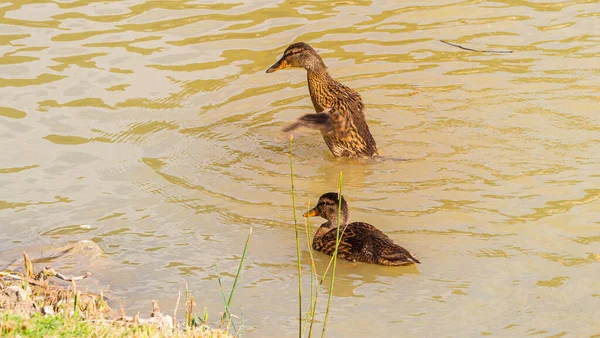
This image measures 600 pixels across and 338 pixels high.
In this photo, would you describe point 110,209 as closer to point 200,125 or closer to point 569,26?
point 200,125

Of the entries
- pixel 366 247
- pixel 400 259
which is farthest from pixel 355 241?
pixel 400 259

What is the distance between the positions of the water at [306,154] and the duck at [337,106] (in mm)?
184

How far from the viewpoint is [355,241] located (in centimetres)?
700

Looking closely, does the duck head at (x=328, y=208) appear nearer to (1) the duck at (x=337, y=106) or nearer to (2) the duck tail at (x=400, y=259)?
(2) the duck tail at (x=400, y=259)

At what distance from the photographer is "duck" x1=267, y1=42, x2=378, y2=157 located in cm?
899

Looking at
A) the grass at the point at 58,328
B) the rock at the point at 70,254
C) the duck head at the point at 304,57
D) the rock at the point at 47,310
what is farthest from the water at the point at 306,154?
the grass at the point at 58,328

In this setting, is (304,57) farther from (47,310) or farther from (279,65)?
(47,310)

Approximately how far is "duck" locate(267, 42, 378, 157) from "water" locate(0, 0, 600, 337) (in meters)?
0.18

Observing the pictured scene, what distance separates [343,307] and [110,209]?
8.06 ft

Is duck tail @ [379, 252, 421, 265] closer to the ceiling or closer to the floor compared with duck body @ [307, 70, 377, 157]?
closer to the floor

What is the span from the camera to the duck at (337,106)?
8992 mm

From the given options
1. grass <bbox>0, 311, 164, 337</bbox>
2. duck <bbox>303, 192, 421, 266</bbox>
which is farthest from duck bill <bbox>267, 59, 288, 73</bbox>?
grass <bbox>0, 311, 164, 337</bbox>

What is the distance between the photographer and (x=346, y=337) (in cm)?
586

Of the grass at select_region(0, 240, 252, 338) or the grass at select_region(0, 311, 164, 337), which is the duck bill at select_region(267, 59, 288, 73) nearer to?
the grass at select_region(0, 240, 252, 338)
